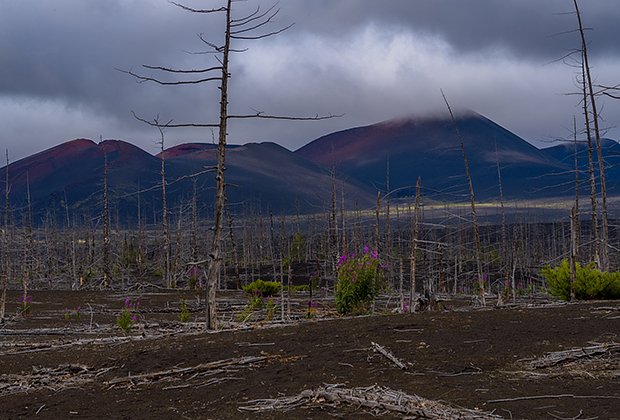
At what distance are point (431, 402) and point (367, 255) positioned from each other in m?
8.19

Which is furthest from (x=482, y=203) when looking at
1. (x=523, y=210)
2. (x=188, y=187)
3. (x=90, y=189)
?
(x=90, y=189)

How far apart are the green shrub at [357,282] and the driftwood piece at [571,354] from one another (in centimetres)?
630

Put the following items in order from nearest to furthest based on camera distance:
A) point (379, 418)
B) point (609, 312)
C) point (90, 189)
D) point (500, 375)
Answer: point (379, 418) < point (500, 375) < point (609, 312) < point (90, 189)

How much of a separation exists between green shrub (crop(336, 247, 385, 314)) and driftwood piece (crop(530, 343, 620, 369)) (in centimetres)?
630

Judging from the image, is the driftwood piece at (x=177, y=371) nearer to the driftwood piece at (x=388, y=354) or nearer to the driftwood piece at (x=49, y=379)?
the driftwood piece at (x=49, y=379)

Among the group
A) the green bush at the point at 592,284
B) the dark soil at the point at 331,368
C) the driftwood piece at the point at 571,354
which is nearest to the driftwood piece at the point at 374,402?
the dark soil at the point at 331,368

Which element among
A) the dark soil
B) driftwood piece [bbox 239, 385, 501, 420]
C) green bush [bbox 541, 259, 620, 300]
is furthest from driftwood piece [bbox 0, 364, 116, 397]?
green bush [bbox 541, 259, 620, 300]

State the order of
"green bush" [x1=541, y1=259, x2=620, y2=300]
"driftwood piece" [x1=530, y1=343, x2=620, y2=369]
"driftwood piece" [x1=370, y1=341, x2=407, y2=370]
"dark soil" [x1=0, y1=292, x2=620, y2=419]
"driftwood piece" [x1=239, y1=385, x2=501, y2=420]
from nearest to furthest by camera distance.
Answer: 1. "driftwood piece" [x1=239, y1=385, x2=501, y2=420]
2. "dark soil" [x1=0, y1=292, x2=620, y2=419]
3. "driftwood piece" [x1=530, y1=343, x2=620, y2=369]
4. "driftwood piece" [x1=370, y1=341, x2=407, y2=370]
5. "green bush" [x1=541, y1=259, x2=620, y2=300]

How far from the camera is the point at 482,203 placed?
16888cm

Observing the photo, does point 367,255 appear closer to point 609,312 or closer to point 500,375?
point 609,312

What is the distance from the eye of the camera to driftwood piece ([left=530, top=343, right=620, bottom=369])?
9.13 metres

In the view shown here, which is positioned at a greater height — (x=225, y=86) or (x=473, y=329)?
(x=225, y=86)

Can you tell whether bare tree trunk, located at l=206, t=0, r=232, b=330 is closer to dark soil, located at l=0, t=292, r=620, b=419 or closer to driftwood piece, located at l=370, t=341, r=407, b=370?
Answer: dark soil, located at l=0, t=292, r=620, b=419

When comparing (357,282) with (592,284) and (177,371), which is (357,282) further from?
(177,371)
